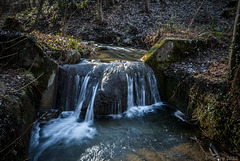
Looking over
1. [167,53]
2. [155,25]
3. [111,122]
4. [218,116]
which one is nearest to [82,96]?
[111,122]

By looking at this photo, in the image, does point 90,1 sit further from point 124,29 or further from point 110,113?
point 110,113

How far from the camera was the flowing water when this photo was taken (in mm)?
3615

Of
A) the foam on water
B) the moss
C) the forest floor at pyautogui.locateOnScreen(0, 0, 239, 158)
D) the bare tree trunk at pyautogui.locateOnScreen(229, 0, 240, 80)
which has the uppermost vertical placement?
the forest floor at pyautogui.locateOnScreen(0, 0, 239, 158)

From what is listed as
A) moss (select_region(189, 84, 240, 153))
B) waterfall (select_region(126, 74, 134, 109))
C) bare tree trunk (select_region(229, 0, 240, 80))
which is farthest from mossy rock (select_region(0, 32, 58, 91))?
bare tree trunk (select_region(229, 0, 240, 80))

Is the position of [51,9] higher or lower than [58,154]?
higher

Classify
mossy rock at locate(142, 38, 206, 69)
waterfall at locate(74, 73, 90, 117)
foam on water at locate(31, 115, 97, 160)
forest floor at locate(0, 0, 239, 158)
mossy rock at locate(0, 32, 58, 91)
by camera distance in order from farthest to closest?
mossy rock at locate(142, 38, 206, 69), forest floor at locate(0, 0, 239, 158), waterfall at locate(74, 73, 90, 117), mossy rock at locate(0, 32, 58, 91), foam on water at locate(31, 115, 97, 160)

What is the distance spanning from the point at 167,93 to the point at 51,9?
15441 millimetres

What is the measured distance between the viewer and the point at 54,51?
5.71 metres

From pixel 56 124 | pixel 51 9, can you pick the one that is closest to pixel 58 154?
pixel 56 124

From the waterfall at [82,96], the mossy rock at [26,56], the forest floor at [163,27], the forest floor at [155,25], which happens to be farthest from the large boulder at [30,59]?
the forest floor at [155,25]

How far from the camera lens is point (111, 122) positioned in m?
4.95

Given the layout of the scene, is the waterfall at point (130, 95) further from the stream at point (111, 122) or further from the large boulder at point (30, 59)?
the large boulder at point (30, 59)

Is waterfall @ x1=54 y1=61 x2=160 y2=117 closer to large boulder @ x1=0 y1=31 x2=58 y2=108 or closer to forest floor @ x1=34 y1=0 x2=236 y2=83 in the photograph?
large boulder @ x1=0 y1=31 x2=58 y2=108

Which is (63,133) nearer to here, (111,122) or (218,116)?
(111,122)
